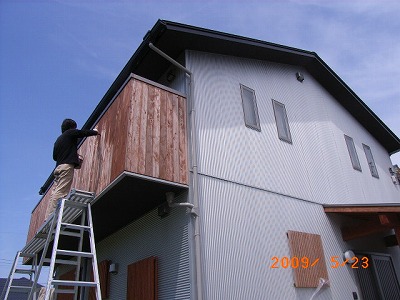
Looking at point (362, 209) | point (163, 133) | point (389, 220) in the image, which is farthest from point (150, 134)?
point (389, 220)

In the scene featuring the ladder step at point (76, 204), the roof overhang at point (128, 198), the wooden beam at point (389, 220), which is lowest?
the wooden beam at point (389, 220)

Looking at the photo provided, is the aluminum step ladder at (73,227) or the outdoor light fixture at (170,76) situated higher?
the outdoor light fixture at (170,76)

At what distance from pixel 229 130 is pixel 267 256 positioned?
8.02 ft

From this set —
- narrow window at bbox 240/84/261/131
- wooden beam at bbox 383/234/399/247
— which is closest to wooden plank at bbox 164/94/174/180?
narrow window at bbox 240/84/261/131

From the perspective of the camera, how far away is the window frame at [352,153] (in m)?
10.6

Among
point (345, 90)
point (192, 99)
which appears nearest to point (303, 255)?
point (192, 99)

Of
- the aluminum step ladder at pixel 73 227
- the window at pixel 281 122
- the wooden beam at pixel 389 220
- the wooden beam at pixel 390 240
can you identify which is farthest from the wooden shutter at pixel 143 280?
the wooden beam at pixel 390 240

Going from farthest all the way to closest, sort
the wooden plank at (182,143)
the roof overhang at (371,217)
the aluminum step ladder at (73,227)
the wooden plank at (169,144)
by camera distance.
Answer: the roof overhang at (371,217)
the wooden plank at (182,143)
the wooden plank at (169,144)
the aluminum step ladder at (73,227)

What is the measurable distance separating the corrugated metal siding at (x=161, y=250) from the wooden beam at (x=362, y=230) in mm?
4472

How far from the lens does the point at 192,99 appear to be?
6480mm

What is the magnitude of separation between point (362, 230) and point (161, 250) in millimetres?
4684

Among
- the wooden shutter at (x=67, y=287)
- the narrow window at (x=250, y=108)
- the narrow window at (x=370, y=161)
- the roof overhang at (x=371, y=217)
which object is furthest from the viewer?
the narrow window at (x=370, y=161)

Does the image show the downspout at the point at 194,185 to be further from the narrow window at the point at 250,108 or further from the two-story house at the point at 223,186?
the narrow window at the point at 250,108
